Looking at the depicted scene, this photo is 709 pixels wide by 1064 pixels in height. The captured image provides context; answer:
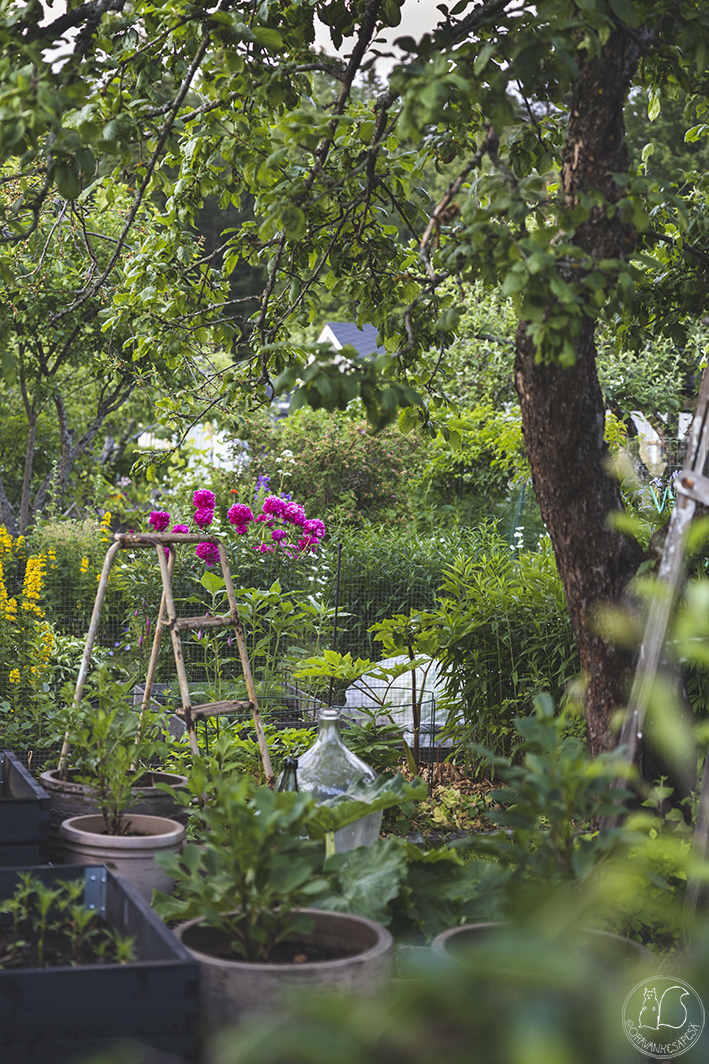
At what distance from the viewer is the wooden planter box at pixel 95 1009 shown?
1.15m

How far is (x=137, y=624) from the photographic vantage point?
5750mm

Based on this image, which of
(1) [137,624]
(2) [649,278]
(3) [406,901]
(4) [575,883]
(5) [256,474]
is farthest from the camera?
A: (5) [256,474]

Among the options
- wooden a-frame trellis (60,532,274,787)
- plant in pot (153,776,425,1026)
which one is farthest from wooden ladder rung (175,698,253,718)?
plant in pot (153,776,425,1026)

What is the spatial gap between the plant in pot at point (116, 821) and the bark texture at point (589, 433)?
46.2 inches

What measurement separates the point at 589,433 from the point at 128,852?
153 centimetres

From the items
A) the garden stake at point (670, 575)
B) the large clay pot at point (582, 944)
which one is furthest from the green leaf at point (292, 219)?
the large clay pot at point (582, 944)

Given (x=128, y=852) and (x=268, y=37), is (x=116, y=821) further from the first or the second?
(x=268, y=37)

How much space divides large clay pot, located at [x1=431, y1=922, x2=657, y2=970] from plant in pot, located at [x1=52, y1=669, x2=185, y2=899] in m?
0.76

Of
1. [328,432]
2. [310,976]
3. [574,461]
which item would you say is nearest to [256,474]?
[328,432]

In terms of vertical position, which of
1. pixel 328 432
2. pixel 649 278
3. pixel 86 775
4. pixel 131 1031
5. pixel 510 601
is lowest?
pixel 131 1031

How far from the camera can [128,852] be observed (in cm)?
194

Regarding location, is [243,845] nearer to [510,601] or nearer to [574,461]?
[574,461]

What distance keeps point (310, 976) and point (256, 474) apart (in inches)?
329

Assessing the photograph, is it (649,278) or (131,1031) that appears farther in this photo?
(649,278)
